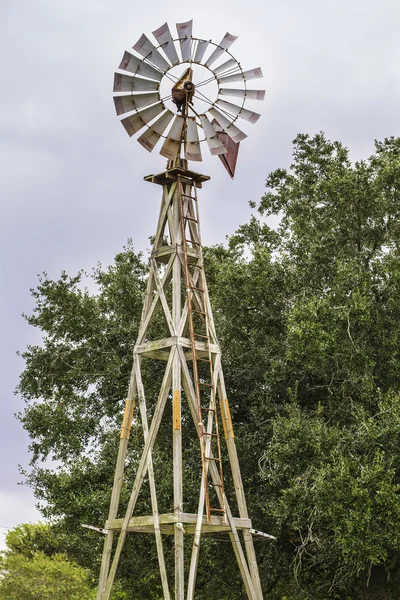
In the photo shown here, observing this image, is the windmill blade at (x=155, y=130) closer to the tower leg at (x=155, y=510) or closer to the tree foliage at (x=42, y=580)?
the tower leg at (x=155, y=510)

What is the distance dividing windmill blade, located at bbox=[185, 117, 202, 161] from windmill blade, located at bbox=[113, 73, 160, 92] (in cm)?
106

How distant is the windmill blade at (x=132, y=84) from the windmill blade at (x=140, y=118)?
A: 378 millimetres

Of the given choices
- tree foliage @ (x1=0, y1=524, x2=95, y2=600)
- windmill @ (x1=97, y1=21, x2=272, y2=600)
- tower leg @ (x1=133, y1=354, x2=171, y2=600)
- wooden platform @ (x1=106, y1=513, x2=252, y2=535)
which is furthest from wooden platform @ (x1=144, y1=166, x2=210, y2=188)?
tree foliage @ (x1=0, y1=524, x2=95, y2=600)

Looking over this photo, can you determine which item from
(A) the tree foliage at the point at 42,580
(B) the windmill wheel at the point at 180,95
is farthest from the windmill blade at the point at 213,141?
(A) the tree foliage at the point at 42,580

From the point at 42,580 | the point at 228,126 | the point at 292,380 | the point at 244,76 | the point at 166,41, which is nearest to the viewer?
the point at 166,41

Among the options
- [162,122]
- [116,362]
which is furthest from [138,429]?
→ [162,122]

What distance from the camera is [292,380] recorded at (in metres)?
19.9

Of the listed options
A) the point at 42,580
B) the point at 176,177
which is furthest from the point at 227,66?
the point at 42,580

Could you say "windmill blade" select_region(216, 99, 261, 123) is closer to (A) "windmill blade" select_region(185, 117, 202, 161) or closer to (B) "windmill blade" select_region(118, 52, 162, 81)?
(A) "windmill blade" select_region(185, 117, 202, 161)

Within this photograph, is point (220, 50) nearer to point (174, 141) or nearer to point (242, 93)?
point (242, 93)

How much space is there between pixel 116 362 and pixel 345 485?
723 centimetres

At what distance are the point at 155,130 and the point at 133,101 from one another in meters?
0.72

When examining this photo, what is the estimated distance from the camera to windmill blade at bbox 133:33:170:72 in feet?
51.0

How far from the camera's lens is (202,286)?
52.4 feet
